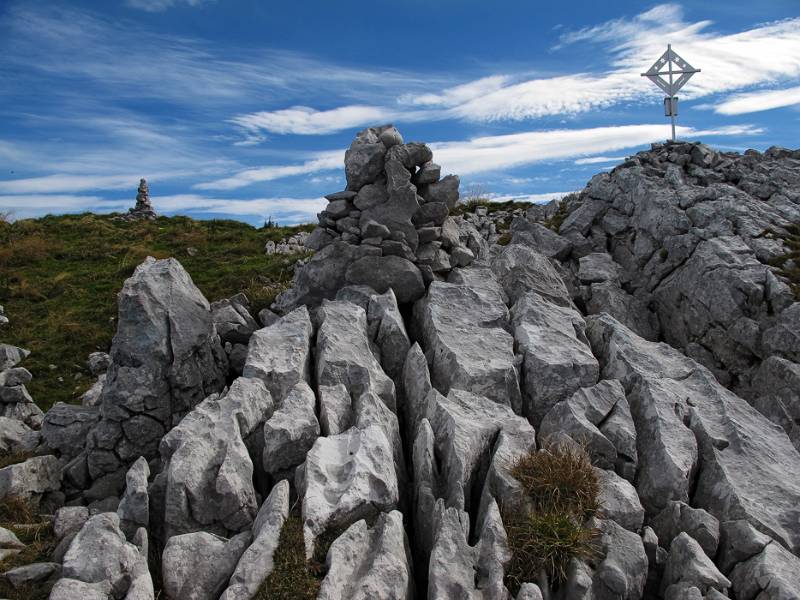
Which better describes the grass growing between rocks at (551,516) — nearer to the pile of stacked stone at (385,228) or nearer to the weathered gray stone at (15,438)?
the pile of stacked stone at (385,228)

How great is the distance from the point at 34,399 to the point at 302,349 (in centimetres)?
1693

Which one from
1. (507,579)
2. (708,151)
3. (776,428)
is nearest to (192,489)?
(507,579)

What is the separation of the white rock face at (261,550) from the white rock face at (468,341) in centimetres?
706

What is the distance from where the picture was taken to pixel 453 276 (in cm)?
2630

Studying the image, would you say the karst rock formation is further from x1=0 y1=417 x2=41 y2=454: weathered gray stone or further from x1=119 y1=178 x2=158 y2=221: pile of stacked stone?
x1=119 y1=178 x2=158 y2=221: pile of stacked stone

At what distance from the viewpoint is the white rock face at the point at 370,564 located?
506 inches

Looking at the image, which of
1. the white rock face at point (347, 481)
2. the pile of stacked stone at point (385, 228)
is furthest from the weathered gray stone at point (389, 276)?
the white rock face at point (347, 481)

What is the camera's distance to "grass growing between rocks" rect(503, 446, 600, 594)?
13961 mm

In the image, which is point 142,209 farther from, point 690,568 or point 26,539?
point 690,568

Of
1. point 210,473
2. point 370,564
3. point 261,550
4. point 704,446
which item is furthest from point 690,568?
point 210,473

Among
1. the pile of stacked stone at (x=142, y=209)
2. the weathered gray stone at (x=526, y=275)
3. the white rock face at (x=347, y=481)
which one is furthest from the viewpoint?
the pile of stacked stone at (x=142, y=209)

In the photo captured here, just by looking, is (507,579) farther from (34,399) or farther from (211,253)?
(211,253)

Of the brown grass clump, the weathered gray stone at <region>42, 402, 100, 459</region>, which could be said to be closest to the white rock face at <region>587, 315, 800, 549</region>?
the brown grass clump

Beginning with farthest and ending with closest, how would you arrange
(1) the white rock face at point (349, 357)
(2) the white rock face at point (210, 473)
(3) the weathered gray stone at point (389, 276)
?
1. (3) the weathered gray stone at point (389, 276)
2. (1) the white rock face at point (349, 357)
3. (2) the white rock face at point (210, 473)
